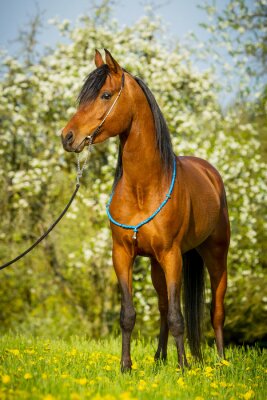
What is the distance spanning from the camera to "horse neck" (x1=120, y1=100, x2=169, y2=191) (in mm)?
4816

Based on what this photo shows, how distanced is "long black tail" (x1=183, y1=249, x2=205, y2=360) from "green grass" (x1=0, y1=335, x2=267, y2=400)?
256 millimetres

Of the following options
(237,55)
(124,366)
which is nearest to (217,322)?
(124,366)

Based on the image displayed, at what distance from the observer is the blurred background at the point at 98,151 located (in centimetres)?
1229

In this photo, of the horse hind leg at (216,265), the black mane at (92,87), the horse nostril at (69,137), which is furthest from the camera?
the horse hind leg at (216,265)

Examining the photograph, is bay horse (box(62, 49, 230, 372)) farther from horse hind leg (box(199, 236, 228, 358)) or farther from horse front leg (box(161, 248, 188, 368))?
horse hind leg (box(199, 236, 228, 358))

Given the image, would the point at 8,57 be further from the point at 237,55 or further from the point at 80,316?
the point at 80,316

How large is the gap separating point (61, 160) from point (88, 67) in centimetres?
231

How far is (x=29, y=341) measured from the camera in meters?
6.71

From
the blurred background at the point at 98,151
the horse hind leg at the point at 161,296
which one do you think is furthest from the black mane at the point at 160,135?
the blurred background at the point at 98,151

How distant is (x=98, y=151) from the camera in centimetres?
1296

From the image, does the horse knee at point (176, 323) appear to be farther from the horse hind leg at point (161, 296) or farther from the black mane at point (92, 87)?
the black mane at point (92, 87)

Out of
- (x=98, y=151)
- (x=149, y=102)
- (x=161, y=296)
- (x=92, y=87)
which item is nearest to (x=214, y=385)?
(x=161, y=296)

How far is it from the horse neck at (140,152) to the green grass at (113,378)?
1.64 metres

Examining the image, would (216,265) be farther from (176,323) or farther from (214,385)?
(214,385)
